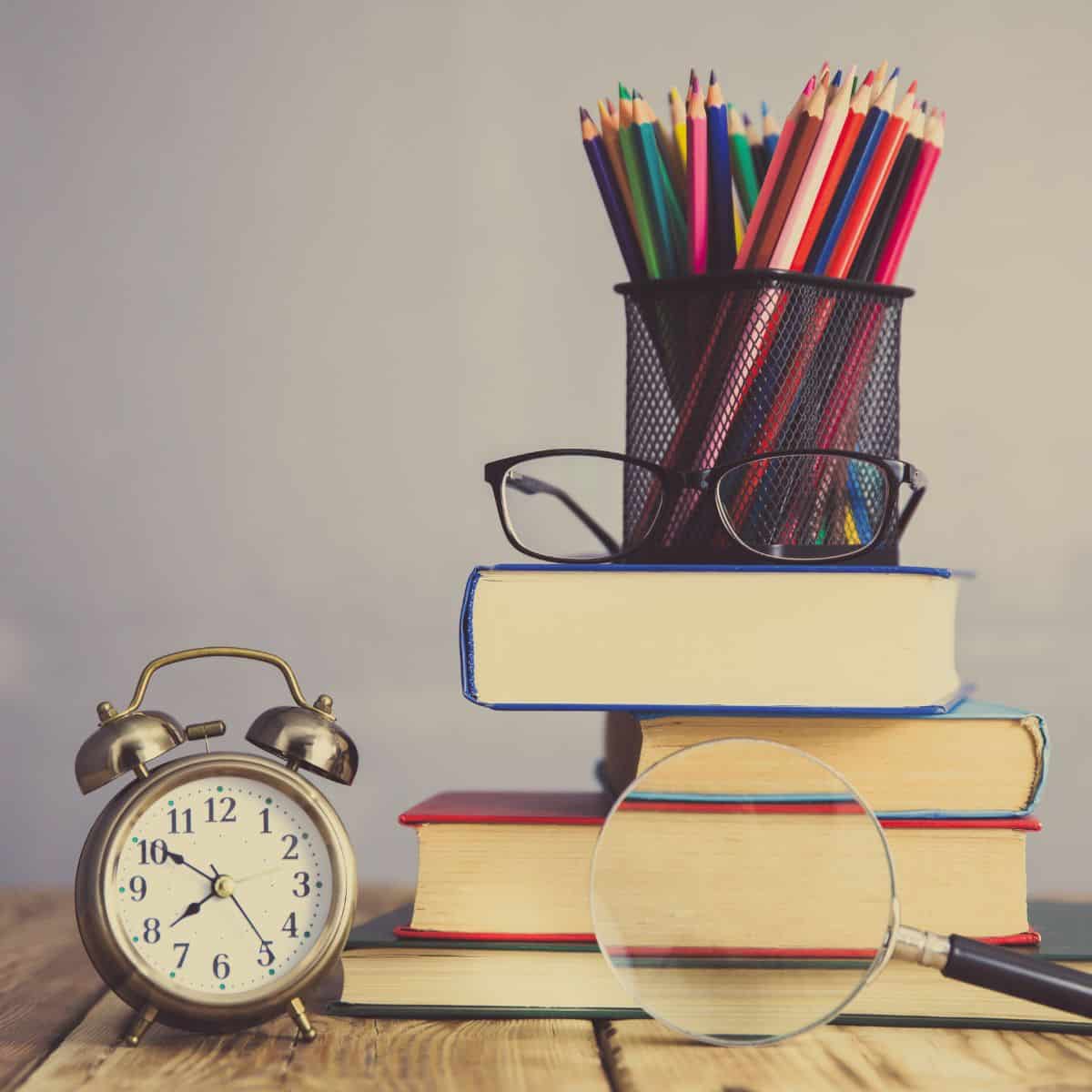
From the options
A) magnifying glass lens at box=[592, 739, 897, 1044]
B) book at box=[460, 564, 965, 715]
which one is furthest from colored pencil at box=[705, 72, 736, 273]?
magnifying glass lens at box=[592, 739, 897, 1044]

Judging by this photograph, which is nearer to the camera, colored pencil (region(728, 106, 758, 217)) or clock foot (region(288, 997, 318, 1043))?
clock foot (region(288, 997, 318, 1043))

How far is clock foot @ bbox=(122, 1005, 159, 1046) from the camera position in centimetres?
67

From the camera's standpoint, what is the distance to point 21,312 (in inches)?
47.5

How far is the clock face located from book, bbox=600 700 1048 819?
20 cm

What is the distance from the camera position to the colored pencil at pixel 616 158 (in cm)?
81

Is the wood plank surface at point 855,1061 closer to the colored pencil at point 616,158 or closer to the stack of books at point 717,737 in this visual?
the stack of books at point 717,737

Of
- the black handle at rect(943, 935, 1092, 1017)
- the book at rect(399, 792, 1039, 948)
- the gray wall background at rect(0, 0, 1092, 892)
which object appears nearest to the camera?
the black handle at rect(943, 935, 1092, 1017)

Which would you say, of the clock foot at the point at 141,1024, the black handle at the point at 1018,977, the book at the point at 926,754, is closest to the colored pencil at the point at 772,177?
the book at the point at 926,754

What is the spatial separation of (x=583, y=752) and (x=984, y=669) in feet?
1.30

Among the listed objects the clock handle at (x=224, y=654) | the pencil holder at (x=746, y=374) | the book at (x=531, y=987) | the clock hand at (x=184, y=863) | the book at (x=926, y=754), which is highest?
the pencil holder at (x=746, y=374)

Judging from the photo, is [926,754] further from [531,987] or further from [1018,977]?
[531,987]

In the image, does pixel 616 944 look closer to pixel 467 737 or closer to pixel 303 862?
pixel 303 862

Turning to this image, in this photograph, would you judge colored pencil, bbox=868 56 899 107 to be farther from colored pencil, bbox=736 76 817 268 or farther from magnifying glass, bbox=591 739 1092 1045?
magnifying glass, bbox=591 739 1092 1045

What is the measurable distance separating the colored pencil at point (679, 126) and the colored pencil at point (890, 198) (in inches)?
5.0
